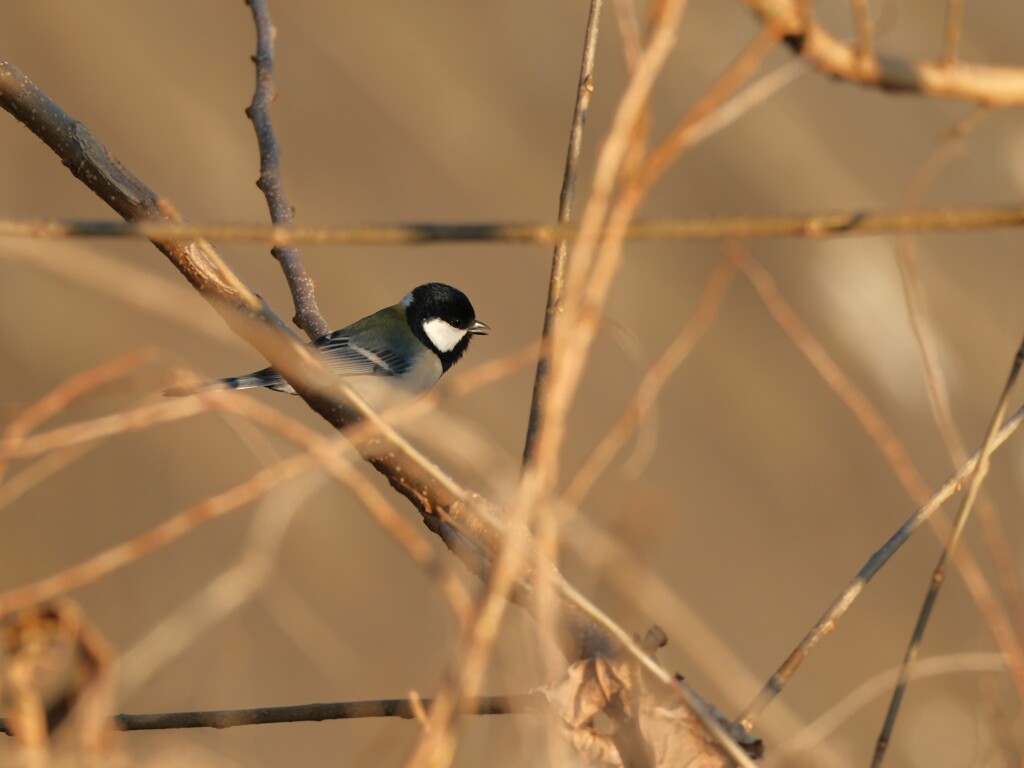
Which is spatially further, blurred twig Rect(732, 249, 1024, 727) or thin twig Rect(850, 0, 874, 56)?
blurred twig Rect(732, 249, 1024, 727)

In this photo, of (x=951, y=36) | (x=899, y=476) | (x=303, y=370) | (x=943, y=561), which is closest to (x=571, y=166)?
(x=303, y=370)

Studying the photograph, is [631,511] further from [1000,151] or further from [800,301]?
[1000,151]

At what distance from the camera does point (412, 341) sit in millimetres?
5555

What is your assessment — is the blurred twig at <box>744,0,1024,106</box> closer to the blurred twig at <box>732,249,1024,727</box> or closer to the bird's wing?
the blurred twig at <box>732,249,1024,727</box>

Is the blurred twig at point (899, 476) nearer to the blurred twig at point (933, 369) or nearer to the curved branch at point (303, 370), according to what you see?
the blurred twig at point (933, 369)

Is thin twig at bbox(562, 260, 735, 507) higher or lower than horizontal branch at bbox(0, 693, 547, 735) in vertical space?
lower

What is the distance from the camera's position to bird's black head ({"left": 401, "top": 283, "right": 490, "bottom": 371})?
5434 millimetres

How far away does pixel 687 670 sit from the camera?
17.2 ft

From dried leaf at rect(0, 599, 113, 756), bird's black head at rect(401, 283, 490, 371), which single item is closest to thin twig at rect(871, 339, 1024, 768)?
dried leaf at rect(0, 599, 113, 756)

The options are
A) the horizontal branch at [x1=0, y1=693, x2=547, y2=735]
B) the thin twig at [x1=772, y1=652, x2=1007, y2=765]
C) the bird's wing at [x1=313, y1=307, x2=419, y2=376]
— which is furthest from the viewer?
the bird's wing at [x1=313, y1=307, x2=419, y2=376]

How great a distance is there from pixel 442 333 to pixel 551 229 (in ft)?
14.6

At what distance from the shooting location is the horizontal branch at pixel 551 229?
105 centimetres

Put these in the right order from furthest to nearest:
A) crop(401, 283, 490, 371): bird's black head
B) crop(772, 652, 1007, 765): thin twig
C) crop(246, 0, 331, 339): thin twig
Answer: crop(401, 283, 490, 371): bird's black head → crop(246, 0, 331, 339): thin twig → crop(772, 652, 1007, 765): thin twig

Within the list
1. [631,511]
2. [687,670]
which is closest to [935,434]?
[687,670]
